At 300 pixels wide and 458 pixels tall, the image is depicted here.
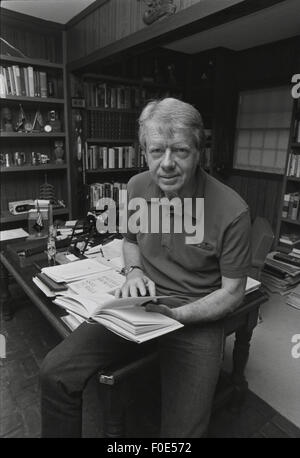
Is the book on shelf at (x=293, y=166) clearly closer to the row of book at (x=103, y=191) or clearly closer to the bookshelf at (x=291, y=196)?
the bookshelf at (x=291, y=196)

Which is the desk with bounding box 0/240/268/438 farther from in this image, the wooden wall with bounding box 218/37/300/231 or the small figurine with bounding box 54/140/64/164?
the wooden wall with bounding box 218/37/300/231

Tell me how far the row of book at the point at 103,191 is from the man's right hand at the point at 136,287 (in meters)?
2.36

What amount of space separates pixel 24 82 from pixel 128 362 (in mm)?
2810

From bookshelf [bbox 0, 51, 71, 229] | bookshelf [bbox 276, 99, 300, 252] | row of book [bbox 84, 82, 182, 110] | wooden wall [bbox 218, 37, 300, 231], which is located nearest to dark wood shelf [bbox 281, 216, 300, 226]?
bookshelf [bbox 276, 99, 300, 252]

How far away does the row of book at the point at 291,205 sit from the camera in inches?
128

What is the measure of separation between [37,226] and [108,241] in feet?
1.85

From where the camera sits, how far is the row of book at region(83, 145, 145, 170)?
3445 mm

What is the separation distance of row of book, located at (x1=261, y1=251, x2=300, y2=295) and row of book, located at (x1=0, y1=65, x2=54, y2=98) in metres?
2.69

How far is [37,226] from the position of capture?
2.29 m

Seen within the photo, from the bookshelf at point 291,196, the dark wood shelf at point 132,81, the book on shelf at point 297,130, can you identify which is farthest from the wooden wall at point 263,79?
the dark wood shelf at point 132,81

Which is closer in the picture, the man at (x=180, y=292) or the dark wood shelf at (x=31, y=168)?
the man at (x=180, y=292)

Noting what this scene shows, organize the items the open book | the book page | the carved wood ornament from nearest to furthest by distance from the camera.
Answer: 1. the open book
2. the book page
3. the carved wood ornament

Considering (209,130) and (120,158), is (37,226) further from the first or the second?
(209,130)

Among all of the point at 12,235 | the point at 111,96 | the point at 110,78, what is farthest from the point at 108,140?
the point at 12,235
